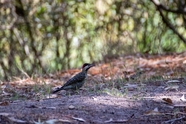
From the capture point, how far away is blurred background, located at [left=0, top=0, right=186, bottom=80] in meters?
14.4

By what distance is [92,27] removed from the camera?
15.1 m

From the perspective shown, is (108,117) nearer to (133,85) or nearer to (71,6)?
(133,85)

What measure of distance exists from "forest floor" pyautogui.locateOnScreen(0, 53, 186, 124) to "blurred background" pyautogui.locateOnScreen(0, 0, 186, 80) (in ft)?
13.5

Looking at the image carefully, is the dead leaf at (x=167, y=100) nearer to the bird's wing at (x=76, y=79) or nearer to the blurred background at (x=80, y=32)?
the bird's wing at (x=76, y=79)

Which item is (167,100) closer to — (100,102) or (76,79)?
(100,102)

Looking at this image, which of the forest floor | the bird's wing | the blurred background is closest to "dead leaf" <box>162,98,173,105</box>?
the forest floor

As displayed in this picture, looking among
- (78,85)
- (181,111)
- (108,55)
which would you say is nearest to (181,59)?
(108,55)

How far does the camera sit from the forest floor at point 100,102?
5.76m

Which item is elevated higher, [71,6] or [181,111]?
[71,6]

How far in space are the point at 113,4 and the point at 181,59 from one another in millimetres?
3543

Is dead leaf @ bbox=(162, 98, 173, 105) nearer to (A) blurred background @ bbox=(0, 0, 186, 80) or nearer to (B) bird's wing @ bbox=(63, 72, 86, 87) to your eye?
(B) bird's wing @ bbox=(63, 72, 86, 87)

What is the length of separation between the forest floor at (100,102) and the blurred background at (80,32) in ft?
13.5

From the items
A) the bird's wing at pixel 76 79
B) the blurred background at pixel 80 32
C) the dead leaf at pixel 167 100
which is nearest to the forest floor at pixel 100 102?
the dead leaf at pixel 167 100

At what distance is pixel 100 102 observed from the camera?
6613mm
